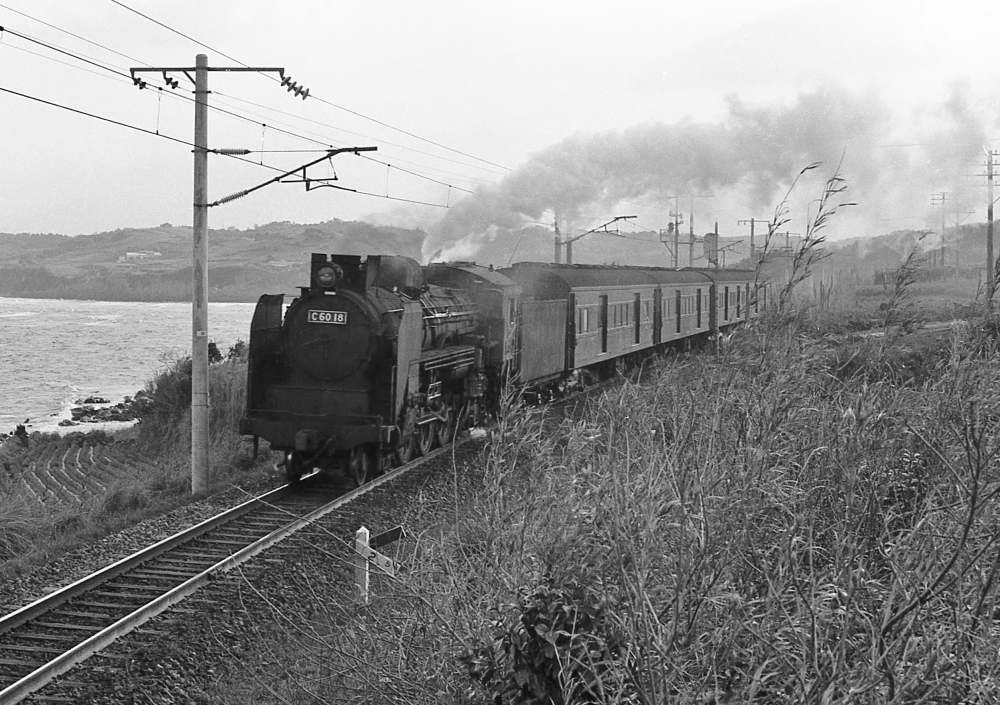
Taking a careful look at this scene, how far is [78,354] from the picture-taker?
58.5 meters

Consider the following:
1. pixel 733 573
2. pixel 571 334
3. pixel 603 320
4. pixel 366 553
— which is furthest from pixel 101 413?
pixel 733 573

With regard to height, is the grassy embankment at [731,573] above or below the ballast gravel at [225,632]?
above

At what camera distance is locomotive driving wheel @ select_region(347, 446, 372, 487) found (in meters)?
12.9

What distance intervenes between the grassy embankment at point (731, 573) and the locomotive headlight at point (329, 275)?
670 cm

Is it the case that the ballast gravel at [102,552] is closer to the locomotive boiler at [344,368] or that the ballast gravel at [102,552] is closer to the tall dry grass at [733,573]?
the locomotive boiler at [344,368]

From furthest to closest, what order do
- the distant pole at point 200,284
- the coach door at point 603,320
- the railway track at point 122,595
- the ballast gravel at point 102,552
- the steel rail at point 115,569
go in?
the coach door at point 603,320
the distant pole at point 200,284
the ballast gravel at point 102,552
the steel rail at point 115,569
the railway track at point 122,595

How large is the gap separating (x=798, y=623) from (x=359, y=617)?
308 cm

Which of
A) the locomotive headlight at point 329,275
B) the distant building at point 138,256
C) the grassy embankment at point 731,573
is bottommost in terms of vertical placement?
the grassy embankment at point 731,573

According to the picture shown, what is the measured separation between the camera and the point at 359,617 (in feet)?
19.2

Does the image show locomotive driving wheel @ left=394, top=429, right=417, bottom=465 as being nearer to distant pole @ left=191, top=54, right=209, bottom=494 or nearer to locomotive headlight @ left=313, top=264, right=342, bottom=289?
locomotive headlight @ left=313, top=264, right=342, bottom=289

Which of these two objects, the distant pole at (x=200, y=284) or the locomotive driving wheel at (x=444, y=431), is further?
the locomotive driving wheel at (x=444, y=431)

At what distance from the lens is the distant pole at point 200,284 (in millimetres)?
13492

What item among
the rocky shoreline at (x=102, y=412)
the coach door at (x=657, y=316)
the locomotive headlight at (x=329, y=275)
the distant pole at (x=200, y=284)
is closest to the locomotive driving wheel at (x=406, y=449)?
the locomotive headlight at (x=329, y=275)

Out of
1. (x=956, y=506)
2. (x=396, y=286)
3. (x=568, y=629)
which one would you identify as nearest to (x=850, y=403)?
(x=956, y=506)
